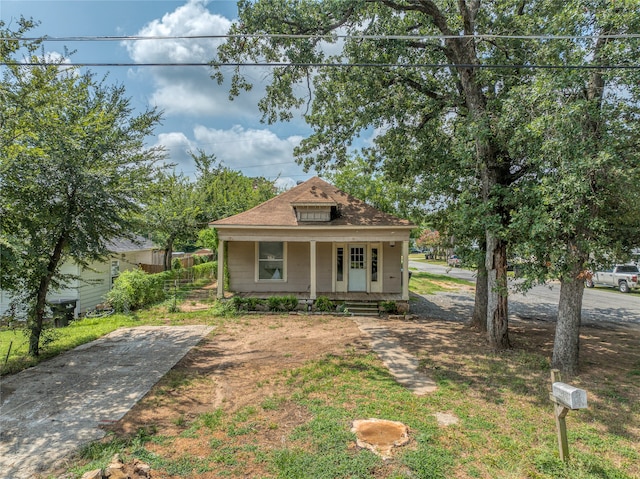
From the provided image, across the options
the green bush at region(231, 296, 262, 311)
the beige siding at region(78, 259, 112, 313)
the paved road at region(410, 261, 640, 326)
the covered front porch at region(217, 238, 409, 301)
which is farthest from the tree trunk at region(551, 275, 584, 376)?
the beige siding at region(78, 259, 112, 313)

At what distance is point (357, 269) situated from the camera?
46.4 ft

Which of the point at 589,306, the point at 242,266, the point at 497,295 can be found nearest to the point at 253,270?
the point at 242,266

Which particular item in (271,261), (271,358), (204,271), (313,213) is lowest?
(271,358)

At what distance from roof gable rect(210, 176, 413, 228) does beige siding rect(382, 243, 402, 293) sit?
1.60m

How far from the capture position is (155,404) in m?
4.95

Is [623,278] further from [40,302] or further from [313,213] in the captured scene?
[40,302]

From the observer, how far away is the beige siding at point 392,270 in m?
14.0

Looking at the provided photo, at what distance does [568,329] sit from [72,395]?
28.8ft

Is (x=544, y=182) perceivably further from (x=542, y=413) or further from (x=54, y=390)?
(x=54, y=390)

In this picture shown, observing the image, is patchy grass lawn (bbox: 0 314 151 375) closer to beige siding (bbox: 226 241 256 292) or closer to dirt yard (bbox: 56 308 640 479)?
dirt yard (bbox: 56 308 640 479)

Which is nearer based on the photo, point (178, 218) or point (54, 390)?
point (54, 390)

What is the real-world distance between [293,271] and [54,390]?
930 centimetres

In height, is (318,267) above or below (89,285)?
above

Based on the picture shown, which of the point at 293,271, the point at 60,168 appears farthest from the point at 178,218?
the point at 60,168
